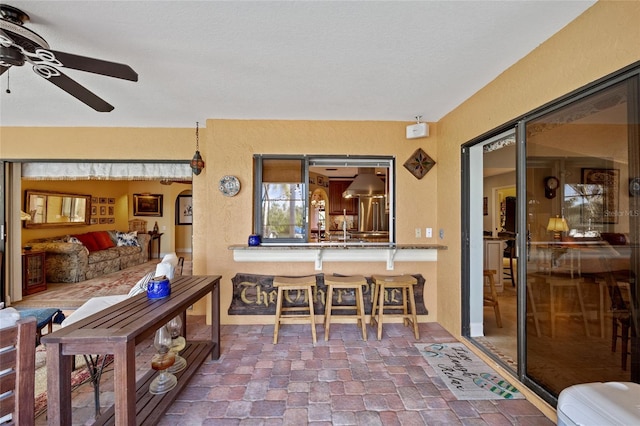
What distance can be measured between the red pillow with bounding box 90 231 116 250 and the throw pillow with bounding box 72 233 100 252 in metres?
0.08

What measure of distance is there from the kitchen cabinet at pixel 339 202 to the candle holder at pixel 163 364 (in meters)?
6.44

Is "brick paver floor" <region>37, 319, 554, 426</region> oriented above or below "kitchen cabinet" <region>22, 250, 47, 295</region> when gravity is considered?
below

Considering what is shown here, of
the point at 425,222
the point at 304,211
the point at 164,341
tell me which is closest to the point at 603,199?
the point at 425,222

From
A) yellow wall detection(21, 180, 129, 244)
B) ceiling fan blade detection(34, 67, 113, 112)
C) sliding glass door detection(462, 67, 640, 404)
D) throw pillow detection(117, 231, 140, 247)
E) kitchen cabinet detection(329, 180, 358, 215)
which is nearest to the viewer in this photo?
sliding glass door detection(462, 67, 640, 404)

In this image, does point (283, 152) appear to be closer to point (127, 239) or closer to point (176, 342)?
point (176, 342)

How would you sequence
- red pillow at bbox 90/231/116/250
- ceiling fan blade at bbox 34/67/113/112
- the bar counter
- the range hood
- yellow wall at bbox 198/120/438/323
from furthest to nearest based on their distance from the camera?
red pillow at bbox 90/231/116/250 < the range hood < yellow wall at bbox 198/120/438/323 < the bar counter < ceiling fan blade at bbox 34/67/113/112

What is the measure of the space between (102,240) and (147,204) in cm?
227

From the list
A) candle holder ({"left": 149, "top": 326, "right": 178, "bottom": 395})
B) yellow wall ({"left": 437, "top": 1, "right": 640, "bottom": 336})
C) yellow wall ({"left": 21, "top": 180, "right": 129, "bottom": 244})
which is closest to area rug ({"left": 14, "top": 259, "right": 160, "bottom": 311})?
yellow wall ({"left": 21, "top": 180, "right": 129, "bottom": 244})

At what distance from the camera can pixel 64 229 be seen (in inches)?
260

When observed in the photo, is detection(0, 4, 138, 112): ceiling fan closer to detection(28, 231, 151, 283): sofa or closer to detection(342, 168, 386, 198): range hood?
detection(342, 168, 386, 198): range hood

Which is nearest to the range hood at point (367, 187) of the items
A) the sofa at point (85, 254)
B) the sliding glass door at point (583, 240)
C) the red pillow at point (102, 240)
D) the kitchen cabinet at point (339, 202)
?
the kitchen cabinet at point (339, 202)

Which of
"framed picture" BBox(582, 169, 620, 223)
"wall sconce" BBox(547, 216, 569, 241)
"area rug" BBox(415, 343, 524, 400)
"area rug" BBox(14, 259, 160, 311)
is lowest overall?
"area rug" BBox(415, 343, 524, 400)

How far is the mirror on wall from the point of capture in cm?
575

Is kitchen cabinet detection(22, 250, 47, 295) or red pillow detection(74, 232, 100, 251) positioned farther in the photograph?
red pillow detection(74, 232, 100, 251)
